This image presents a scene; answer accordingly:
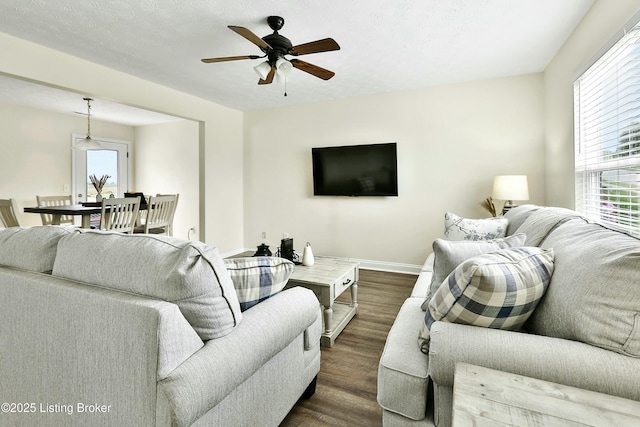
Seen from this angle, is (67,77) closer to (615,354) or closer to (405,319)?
(405,319)

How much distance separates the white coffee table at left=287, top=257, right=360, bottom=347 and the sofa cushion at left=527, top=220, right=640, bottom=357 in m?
1.36

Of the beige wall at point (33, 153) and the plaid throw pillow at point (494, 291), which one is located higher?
the beige wall at point (33, 153)

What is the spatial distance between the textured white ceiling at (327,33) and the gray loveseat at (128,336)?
198cm

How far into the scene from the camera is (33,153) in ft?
15.9

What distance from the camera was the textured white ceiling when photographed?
2.27 m

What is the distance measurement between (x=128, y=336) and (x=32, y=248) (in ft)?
2.45

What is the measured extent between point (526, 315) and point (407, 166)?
129 inches

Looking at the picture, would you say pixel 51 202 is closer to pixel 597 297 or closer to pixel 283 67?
pixel 283 67

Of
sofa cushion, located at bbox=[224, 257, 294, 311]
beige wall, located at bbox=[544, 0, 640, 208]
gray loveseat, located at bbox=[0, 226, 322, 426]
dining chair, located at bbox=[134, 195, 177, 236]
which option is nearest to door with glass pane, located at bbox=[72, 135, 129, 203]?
dining chair, located at bbox=[134, 195, 177, 236]

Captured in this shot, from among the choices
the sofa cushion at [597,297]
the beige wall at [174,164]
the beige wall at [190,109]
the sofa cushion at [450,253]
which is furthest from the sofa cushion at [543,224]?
the beige wall at [174,164]

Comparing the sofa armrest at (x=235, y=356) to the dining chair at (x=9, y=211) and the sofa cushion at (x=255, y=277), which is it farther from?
the dining chair at (x=9, y=211)

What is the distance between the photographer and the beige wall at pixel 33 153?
455 centimetres

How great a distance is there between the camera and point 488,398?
2.36ft

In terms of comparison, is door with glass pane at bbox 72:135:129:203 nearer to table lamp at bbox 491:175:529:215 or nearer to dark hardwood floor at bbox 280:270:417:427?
dark hardwood floor at bbox 280:270:417:427
